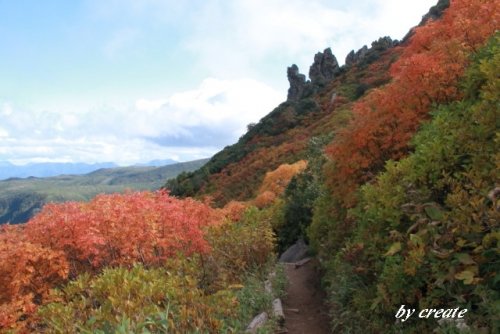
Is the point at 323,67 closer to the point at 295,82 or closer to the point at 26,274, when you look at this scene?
the point at 295,82

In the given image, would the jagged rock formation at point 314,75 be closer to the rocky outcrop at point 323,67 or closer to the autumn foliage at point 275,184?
the rocky outcrop at point 323,67

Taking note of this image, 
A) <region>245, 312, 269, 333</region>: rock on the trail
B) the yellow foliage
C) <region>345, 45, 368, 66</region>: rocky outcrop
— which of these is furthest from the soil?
<region>345, 45, 368, 66</region>: rocky outcrop

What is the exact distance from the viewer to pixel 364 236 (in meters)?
7.89

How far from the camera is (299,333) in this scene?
9938mm

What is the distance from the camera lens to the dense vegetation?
19.0 feet

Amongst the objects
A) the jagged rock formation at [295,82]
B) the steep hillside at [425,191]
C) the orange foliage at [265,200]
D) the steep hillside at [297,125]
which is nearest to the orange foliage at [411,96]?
the steep hillside at [425,191]

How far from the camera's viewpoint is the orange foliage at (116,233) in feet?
40.1

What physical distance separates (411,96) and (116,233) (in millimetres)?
8153

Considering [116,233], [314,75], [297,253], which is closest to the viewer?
[116,233]

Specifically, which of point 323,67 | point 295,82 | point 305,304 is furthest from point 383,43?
point 305,304

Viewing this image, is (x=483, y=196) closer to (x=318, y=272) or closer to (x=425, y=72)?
(x=425, y=72)

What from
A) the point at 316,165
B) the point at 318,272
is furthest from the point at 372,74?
the point at 318,272

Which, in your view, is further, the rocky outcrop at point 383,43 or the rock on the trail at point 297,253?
the rocky outcrop at point 383,43

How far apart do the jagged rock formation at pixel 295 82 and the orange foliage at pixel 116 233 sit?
241 feet
